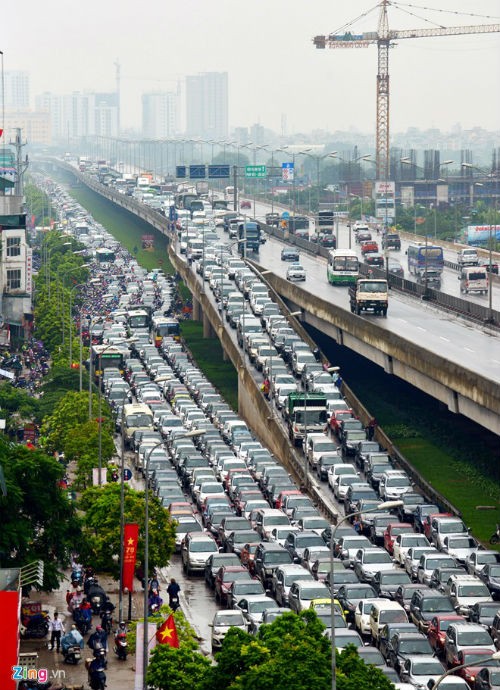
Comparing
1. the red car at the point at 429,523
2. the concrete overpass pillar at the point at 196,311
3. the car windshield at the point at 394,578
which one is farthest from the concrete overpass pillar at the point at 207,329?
the car windshield at the point at 394,578

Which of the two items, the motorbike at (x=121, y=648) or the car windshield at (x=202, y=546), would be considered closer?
the motorbike at (x=121, y=648)

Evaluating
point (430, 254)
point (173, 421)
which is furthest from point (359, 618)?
point (430, 254)

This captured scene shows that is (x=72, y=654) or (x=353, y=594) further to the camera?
(x=353, y=594)

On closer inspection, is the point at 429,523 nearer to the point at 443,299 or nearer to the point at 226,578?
Result: the point at 226,578

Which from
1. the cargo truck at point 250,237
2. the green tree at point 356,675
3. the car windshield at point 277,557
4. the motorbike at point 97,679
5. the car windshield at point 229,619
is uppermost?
the cargo truck at point 250,237

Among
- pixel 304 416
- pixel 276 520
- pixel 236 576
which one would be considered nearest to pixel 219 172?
pixel 304 416

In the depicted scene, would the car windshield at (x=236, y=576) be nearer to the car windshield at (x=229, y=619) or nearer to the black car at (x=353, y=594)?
the black car at (x=353, y=594)

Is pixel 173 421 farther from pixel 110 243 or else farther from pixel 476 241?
pixel 110 243
